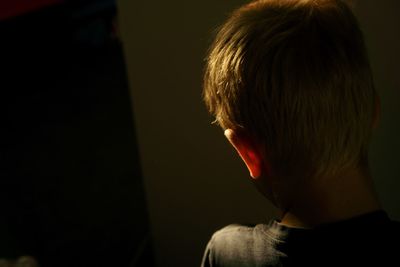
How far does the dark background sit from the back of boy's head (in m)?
0.48

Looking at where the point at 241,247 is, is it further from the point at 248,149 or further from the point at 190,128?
the point at 190,128

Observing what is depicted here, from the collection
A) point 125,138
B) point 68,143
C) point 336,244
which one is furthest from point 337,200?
point 68,143

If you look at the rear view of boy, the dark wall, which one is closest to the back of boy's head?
the rear view of boy

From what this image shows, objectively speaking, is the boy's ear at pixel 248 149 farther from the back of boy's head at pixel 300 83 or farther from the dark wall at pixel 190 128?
the dark wall at pixel 190 128

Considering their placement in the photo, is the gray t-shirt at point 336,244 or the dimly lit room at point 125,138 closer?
the gray t-shirt at point 336,244

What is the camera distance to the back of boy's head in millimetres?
519

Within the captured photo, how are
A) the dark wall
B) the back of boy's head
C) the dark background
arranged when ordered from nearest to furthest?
the back of boy's head, the dark wall, the dark background

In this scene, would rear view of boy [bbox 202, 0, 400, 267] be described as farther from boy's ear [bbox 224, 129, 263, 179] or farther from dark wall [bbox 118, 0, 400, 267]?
dark wall [bbox 118, 0, 400, 267]

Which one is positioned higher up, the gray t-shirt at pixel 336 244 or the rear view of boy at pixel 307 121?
the rear view of boy at pixel 307 121

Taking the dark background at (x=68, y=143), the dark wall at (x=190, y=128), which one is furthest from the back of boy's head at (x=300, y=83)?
the dark background at (x=68, y=143)

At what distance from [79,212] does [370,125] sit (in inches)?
59.6

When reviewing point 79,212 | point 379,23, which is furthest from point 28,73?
point 379,23

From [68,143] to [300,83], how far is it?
2052 millimetres

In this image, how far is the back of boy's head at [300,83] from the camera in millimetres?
519
